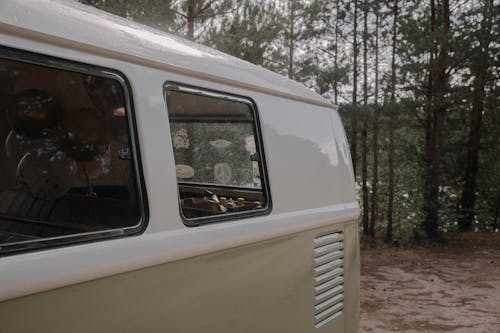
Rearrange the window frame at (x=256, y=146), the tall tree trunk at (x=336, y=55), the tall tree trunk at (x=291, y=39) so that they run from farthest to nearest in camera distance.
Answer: the tall tree trunk at (x=291, y=39), the tall tree trunk at (x=336, y=55), the window frame at (x=256, y=146)

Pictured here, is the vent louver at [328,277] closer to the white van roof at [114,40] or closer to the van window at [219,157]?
the van window at [219,157]

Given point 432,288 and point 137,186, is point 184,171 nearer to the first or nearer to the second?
point 137,186

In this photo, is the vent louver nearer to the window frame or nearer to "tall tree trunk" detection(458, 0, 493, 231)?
the window frame

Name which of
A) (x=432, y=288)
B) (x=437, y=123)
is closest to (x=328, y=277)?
(x=432, y=288)

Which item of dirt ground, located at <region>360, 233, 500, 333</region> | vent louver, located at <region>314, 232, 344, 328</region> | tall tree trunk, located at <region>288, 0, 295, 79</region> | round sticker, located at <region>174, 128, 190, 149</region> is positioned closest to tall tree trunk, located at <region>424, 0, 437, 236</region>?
dirt ground, located at <region>360, 233, 500, 333</region>

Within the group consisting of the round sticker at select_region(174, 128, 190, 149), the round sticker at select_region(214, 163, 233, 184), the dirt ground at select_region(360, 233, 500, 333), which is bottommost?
the dirt ground at select_region(360, 233, 500, 333)

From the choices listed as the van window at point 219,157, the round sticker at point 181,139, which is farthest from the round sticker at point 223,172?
the round sticker at point 181,139

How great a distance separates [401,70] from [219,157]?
46.0 ft

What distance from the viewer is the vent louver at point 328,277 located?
2900mm

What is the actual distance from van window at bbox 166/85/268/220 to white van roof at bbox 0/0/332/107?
145 millimetres

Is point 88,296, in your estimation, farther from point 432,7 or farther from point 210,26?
point 432,7

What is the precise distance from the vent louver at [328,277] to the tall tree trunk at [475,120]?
525 inches

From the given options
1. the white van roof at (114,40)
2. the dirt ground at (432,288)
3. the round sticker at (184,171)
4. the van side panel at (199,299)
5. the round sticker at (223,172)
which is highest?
the white van roof at (114,40)

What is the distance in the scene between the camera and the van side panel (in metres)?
1.46
